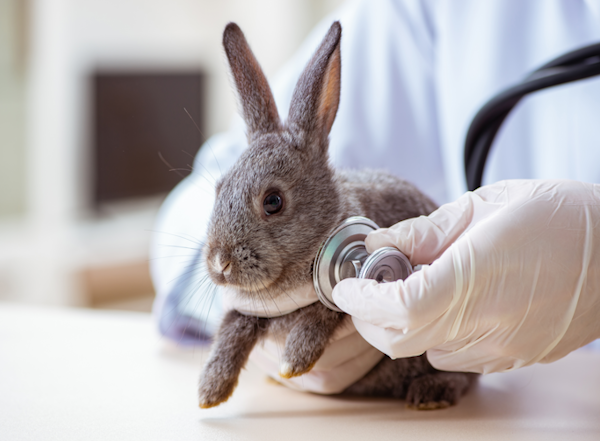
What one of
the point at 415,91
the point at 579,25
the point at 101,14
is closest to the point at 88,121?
the point at 101,14

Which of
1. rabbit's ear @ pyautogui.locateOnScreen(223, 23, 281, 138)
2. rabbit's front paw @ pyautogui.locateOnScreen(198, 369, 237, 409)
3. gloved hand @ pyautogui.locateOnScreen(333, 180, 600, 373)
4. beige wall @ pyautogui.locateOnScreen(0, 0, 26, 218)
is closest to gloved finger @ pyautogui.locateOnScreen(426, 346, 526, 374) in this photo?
gloved hand @ pyautogui.locateOnScreen(333, 180, 600, 373)

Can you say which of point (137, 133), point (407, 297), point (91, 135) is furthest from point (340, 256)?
point (91, 135)

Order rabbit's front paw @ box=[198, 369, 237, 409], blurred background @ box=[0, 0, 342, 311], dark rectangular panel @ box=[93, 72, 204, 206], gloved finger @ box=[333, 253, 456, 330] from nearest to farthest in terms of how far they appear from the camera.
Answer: gloved finger @ box=[333, 253, 456, 330] → rabbit's front paw @ box=[198, 369, 237, 409] → blurred background @ box=[0, 0, 342, 311] → dark rectangular panel @ box=[93, 72, 204, 206]

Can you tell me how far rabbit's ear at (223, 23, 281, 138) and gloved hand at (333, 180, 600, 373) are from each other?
290 mm

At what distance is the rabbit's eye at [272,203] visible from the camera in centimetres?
87

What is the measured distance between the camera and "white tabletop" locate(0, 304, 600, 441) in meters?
0.81

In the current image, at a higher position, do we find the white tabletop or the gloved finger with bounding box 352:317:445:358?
the gloved finger with bounding box 352:317:445:358

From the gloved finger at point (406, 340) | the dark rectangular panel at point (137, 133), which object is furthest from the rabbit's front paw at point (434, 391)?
the dark rectangular panel at point (137, 133)

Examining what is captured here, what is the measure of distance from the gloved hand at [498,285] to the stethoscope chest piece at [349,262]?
0.07 feet

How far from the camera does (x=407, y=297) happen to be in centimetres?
77

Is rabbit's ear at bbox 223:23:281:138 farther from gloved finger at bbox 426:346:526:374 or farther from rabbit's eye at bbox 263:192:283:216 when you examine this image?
gloved finger at bbox 426:346:526:374

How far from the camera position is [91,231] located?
4.11 meters

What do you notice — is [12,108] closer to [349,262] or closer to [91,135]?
[91,135]

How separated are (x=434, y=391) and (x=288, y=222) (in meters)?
0.37
